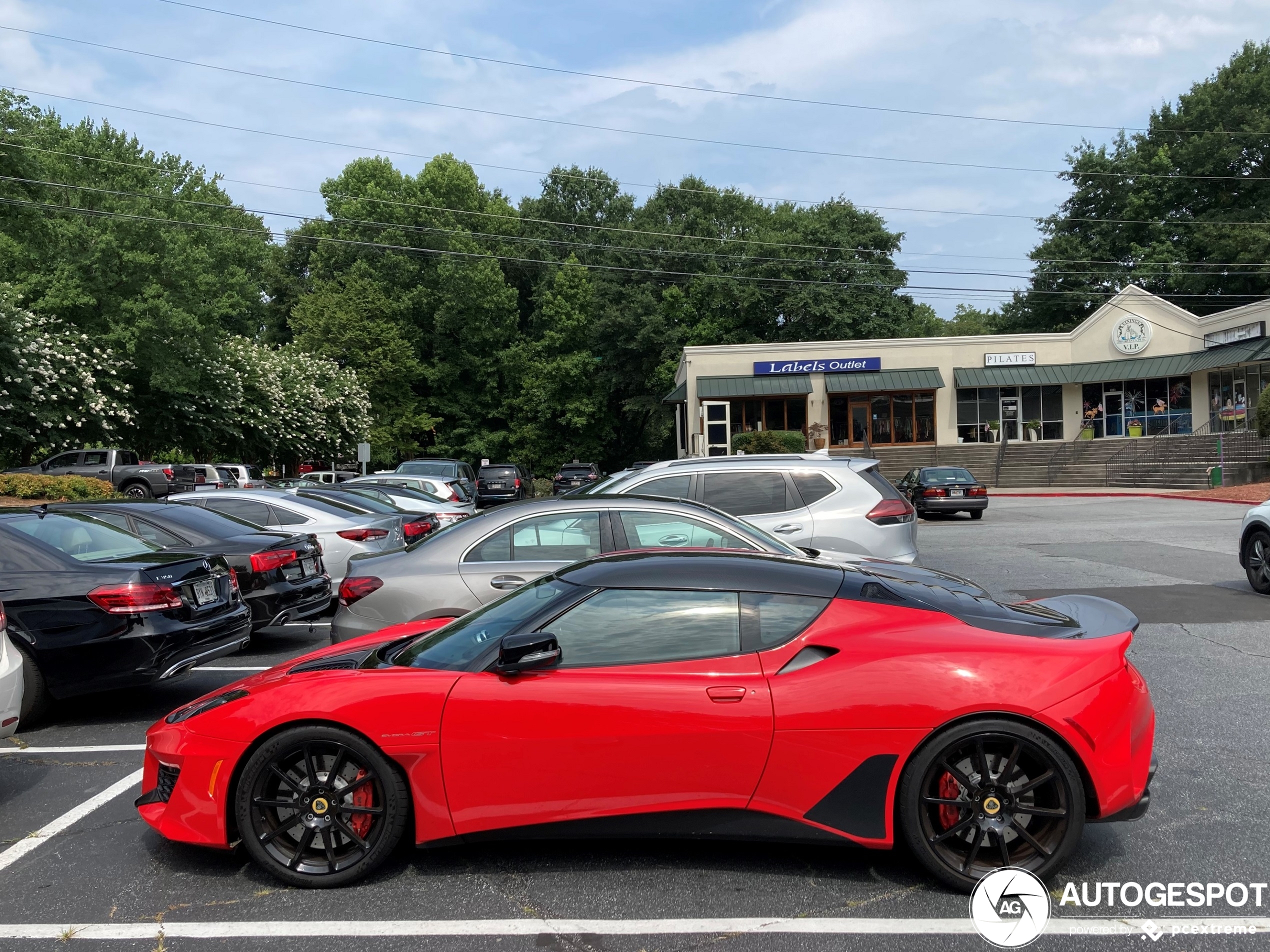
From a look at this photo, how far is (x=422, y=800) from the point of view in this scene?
3.98 metres

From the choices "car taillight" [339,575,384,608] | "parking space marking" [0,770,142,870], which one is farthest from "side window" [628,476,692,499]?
"parking space marking" [0,770,142,870]

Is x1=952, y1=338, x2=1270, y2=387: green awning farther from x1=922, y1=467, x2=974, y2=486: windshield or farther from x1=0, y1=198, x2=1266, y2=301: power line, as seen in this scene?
x1=922, y1=467, x2=974, y2=486: windshield

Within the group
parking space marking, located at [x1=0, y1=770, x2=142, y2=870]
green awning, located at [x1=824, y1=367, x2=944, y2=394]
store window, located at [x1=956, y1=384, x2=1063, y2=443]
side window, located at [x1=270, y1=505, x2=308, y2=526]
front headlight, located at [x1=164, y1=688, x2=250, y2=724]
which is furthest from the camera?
store window, located at [x1=956, y1=384, x2=1063, y2=443]

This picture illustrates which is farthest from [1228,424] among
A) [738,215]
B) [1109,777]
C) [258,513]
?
[1109,777]

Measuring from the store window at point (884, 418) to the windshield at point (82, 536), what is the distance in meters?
41.6

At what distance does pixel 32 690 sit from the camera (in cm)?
663

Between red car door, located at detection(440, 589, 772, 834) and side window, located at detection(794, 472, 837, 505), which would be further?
side window, located at detection(794, 472, 837, 505)

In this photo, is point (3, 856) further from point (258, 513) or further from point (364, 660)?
point (258, 513)

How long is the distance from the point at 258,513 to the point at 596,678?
915cm

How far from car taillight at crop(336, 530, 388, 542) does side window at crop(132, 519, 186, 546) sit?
2593 mm

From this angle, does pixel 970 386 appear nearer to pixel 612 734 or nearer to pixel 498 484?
pixel 498 484

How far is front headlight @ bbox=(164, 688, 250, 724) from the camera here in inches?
169

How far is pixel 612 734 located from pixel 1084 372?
47.5 metres

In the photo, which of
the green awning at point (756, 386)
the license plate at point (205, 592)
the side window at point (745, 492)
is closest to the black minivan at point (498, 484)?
the green awning at point (756, 386)
